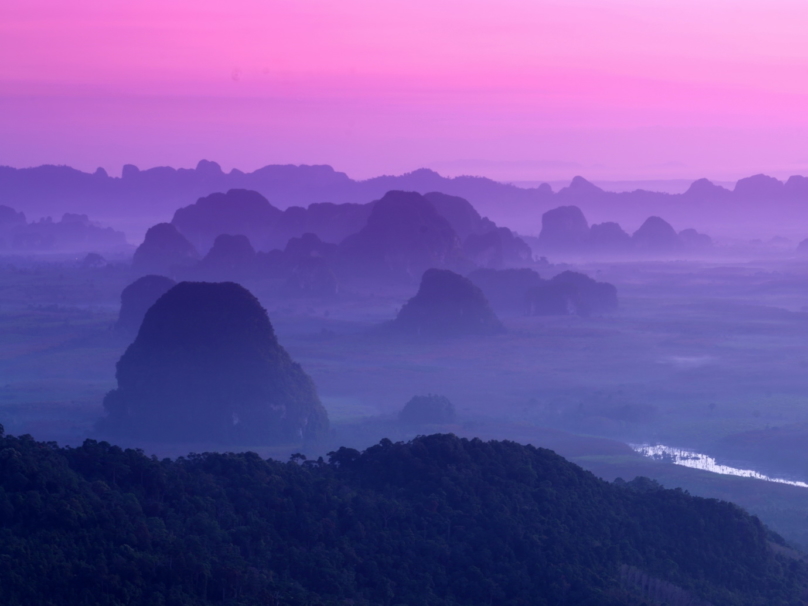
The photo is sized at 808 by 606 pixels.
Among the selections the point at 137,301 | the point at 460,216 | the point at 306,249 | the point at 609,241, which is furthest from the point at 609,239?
the point at 137,301

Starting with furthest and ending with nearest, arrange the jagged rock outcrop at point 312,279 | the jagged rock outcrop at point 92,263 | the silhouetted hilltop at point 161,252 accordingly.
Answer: the jagged rock outcrop at point 92,263
the silhouetted hilltop at point 161,252
the jagged rock outcrop at point 312,279

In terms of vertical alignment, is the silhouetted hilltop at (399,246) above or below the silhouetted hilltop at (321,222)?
below

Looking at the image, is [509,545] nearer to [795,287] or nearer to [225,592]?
[225,592]

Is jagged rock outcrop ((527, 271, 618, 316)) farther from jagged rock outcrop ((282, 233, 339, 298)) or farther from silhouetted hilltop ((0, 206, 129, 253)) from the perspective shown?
silhouetted hilltop ((0, 206, 129, 253))

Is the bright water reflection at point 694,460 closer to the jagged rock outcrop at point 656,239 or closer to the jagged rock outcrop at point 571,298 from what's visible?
the jagged rock outcrop at point 571,298

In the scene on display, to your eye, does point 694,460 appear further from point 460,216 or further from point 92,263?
point 460,216

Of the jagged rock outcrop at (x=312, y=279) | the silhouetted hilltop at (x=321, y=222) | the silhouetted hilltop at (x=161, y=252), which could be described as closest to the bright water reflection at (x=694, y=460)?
the jagged rock outcrop at (x=312, y=279)

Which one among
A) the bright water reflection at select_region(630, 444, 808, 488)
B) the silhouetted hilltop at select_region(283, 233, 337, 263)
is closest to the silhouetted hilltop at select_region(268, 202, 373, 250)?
the silhouetted hilltop at select_region(283, 233, 337, 263)

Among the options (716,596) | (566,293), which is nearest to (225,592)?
(716,596)
